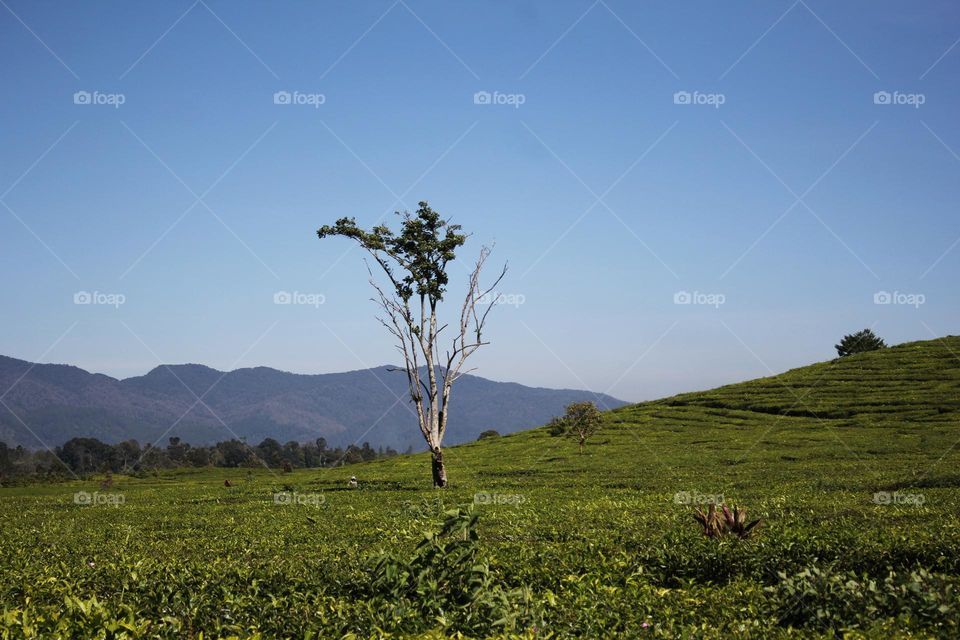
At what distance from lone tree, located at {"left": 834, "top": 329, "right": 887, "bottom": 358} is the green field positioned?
107277 mm

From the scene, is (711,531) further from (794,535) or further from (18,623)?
(18,623)

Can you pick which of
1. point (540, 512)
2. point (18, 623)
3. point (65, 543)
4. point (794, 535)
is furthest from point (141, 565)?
point (540, 512)

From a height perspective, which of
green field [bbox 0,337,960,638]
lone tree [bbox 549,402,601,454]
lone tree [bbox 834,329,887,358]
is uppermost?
lone tree [bbox 834,329,887,358]

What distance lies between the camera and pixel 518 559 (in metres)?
14.5

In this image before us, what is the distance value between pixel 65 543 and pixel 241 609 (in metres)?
14.7

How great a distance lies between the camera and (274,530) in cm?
2388

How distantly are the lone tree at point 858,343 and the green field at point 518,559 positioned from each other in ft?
352


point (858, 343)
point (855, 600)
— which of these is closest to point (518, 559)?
point (855, 600)

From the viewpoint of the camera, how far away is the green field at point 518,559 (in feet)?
29.4

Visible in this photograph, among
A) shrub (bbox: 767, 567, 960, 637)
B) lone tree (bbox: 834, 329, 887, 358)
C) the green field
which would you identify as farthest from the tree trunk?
lone tree (bbox: 834, 329, 887, 358)

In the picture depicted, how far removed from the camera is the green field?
29.4 feet

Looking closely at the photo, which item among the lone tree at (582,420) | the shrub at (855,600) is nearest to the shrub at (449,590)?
the shrub at (855,600)

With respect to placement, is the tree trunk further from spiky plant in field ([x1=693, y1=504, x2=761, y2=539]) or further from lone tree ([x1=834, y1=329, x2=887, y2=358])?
lone tree ([x1=834, y1=329, x2=887, y2=358])

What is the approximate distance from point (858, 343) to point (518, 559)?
15567 centimetres
